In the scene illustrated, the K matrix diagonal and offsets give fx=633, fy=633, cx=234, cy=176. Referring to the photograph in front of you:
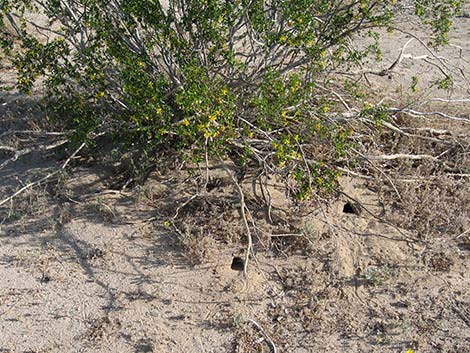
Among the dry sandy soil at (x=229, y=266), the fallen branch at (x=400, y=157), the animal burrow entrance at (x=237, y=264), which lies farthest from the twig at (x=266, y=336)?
the fallen branch at (x=400, y=157)

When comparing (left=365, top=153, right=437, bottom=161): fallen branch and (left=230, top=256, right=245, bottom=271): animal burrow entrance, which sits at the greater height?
(left=365, top=153, right=437, bottom=161): fallen branch

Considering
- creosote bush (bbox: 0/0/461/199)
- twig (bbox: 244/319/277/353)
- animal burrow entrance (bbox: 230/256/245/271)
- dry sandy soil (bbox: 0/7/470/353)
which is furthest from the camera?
animal burrow entrance (bbox: 230/256/245/271)

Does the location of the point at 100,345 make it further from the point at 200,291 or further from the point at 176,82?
the point at 176,82

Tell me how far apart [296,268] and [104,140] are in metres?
2.18

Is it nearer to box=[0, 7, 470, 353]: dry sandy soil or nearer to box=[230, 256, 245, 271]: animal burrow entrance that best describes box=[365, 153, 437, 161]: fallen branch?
box=[0, 7, 470, 353]: dry sandy soil

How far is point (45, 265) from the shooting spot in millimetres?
4520

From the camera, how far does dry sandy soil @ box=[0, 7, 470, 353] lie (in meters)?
3.96

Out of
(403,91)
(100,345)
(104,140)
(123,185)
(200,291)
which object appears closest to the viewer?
(100,345)

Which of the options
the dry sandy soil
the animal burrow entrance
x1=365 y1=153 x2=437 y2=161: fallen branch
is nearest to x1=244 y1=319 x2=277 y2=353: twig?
the dry sandy soil

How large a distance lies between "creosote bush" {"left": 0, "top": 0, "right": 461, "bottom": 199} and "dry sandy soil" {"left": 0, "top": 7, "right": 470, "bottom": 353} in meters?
0.42

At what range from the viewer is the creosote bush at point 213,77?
4.24 metres

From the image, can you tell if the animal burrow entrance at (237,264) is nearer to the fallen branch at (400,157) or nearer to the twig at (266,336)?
the twig at (266,336)

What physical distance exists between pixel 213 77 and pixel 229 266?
139 cm

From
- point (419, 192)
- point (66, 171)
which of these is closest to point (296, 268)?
point (419, 192)
